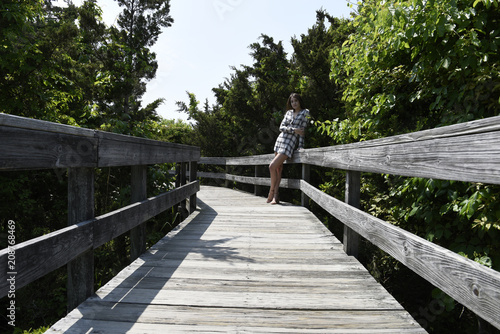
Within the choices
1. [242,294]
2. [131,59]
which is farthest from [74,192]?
[131,59]

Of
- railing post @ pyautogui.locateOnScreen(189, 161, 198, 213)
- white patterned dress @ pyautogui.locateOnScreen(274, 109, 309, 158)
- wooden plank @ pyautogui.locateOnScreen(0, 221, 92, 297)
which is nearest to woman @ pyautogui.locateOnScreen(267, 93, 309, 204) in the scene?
white patterned dress @ pyautogui.locateOnScreen(274, 109, 309, 158)

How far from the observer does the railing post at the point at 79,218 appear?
82.7 inches

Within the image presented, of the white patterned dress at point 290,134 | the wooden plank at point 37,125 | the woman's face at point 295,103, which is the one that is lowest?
the wooden plank at point 37,125

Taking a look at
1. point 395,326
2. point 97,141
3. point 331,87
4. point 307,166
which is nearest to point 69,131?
point 97,141

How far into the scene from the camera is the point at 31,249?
1.59m

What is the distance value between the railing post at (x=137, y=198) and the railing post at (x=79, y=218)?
3.11 feet

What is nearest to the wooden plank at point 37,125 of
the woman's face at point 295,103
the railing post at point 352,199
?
the railing post at point 352,199

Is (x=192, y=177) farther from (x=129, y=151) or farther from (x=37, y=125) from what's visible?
(x=37, y=125)

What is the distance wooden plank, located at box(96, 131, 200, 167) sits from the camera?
235 cm

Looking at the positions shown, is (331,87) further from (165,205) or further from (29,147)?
(29,147)

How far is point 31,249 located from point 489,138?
1.89 metres

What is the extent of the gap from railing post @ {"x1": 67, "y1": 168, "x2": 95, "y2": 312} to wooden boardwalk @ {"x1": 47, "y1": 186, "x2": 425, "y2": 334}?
0.08 meters

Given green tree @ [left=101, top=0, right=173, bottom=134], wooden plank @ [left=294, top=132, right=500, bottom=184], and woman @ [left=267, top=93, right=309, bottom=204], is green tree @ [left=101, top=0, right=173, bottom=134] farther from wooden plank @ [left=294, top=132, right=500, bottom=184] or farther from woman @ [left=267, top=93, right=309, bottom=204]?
wooden plank @ [left=294, top=132, right=500, bottom=184]

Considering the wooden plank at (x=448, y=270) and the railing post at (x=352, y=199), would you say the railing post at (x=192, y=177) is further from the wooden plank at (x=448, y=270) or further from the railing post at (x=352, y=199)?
the wooden plank at (x=448, y=270)
